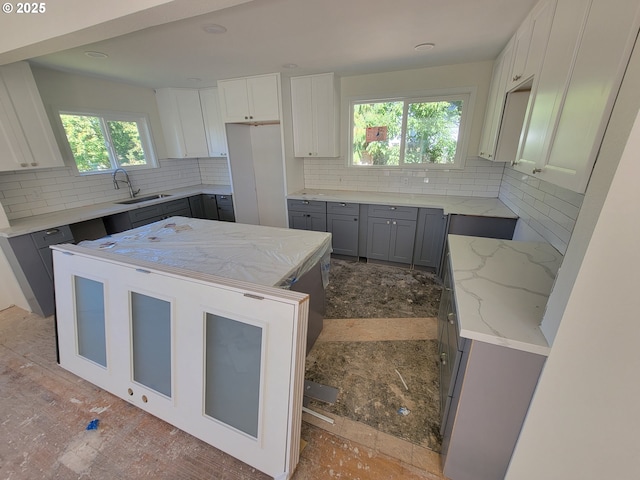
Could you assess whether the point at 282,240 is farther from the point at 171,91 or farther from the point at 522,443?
the point at 171,91

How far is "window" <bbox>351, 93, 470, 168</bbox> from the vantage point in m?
3.16

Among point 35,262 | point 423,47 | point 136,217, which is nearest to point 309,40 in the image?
point 423,47

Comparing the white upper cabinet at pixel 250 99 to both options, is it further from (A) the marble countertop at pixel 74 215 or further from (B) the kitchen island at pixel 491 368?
(B) the kitchen island at pixel 491 368

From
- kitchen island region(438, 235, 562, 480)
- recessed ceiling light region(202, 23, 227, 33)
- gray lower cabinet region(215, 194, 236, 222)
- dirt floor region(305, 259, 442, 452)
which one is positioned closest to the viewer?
kitchen island region(438, 235, 562, 480)

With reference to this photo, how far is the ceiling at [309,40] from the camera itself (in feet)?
5.70

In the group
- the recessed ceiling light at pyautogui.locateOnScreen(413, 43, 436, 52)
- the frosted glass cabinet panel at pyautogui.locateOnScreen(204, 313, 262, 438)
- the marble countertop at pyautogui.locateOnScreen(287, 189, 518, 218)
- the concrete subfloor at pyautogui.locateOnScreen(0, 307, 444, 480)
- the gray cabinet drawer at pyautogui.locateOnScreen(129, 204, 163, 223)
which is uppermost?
the recessed ceiling light at pyautogui.locateOnScreen(413, 43, 436, 52)

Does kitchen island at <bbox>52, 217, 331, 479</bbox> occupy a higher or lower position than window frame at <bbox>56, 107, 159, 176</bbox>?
lower

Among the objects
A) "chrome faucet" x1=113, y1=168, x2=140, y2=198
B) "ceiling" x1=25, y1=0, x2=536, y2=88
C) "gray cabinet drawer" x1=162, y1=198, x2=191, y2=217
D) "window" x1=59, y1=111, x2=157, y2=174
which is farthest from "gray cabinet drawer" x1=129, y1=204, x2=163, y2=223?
"ceiling" x1=25, y1=0, x2=536, y2=88

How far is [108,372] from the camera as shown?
5.45 ft

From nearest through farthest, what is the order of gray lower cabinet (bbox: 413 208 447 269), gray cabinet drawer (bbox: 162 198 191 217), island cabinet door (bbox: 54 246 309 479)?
island cabinet door (bbox: 54 246 309 479) < gray lower cabinet (bbox: 413 208 447 269) < gray cabinet drawer (bbox: 162 198 191 217)

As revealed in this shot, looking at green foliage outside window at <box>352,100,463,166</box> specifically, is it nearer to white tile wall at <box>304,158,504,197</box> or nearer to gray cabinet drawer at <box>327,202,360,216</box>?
white tile wall at <box>304,158,504,197</box>

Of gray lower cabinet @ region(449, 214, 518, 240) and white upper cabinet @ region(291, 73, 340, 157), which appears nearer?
gray lower cabinet @ region(449, 214, 518, 240)

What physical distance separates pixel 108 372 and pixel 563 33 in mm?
3191

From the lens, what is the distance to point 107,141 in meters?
3.53
